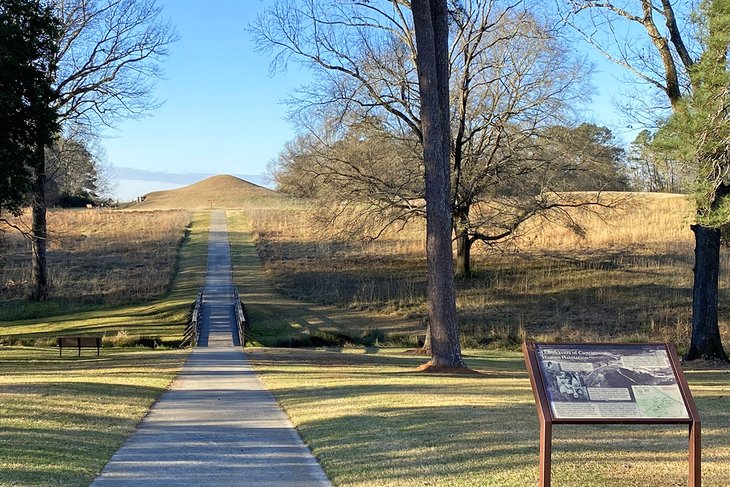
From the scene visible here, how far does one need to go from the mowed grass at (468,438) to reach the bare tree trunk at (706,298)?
5.74 meters

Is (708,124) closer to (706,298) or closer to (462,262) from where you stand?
(706,298)

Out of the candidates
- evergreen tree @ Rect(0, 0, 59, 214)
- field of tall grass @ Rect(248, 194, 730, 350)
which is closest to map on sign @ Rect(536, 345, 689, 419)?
evergreen tree @ Rect(0, 0, 59, 214)

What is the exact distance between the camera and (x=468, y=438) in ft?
28.8

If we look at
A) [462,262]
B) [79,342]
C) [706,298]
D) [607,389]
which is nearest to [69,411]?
[607,389]

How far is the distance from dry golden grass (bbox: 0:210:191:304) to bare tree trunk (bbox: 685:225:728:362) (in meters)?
20.5

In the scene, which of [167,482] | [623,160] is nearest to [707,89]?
[167,482]

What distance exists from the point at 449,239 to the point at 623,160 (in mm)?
69082

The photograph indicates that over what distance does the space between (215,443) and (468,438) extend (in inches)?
120

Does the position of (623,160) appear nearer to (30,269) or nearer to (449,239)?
(30,269)

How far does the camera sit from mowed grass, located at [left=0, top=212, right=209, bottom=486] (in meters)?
7.90

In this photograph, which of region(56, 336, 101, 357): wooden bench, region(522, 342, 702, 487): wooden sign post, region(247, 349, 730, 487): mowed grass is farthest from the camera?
region(56, 336, 101, 357): wooden bench

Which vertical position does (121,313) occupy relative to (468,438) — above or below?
below

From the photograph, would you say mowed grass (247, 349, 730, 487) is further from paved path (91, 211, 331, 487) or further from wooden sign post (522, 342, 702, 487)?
wooden sign post (522, 342, 702, 487)

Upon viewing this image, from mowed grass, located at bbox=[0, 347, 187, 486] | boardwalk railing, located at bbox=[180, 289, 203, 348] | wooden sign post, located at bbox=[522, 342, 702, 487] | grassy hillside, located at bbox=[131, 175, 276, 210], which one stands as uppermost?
grassy hillside, located at bbox=[131, 175, 276, 210]
